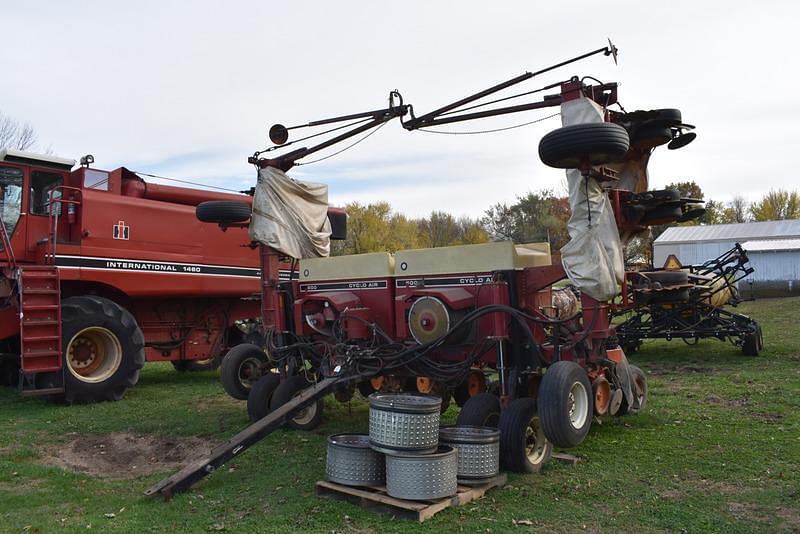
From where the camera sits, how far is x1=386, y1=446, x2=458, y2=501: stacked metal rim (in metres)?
4.75

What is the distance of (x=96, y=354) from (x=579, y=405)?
7.01m

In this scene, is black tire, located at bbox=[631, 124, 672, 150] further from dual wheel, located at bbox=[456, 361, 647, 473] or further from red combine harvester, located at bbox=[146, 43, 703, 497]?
dual wheel, located at bbox=[456, 361, 647, 473]

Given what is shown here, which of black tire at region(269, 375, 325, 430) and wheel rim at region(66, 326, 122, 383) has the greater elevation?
wheel rim at region(66, 326, 122, 383)

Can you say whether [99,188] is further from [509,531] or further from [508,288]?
[509,531]

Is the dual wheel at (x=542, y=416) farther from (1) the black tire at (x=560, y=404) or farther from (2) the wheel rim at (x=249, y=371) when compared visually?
(2) the wheel rim at (x=249, y=371)

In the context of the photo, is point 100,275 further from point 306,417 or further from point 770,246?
point 770,246

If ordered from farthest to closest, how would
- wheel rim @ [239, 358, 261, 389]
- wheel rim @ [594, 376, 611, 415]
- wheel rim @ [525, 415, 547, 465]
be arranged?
wheel rim @ [239, 358, 261, 389]
wheel rim @ [594, 376, 611, 415]
wheel rim @ [525, 415, 547, 465]

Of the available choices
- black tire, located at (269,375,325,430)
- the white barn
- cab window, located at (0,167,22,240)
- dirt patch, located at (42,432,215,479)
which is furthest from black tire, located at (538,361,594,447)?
the white barn

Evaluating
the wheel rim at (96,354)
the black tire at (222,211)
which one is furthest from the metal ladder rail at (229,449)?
the wheel rim at (96,354)

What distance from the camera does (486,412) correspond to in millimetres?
5945

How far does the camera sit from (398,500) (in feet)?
15.8

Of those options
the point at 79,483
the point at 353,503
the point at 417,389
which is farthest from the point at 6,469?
the point at 417,389

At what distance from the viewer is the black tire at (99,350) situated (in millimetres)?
9219

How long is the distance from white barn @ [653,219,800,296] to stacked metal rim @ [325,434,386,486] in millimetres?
30542
